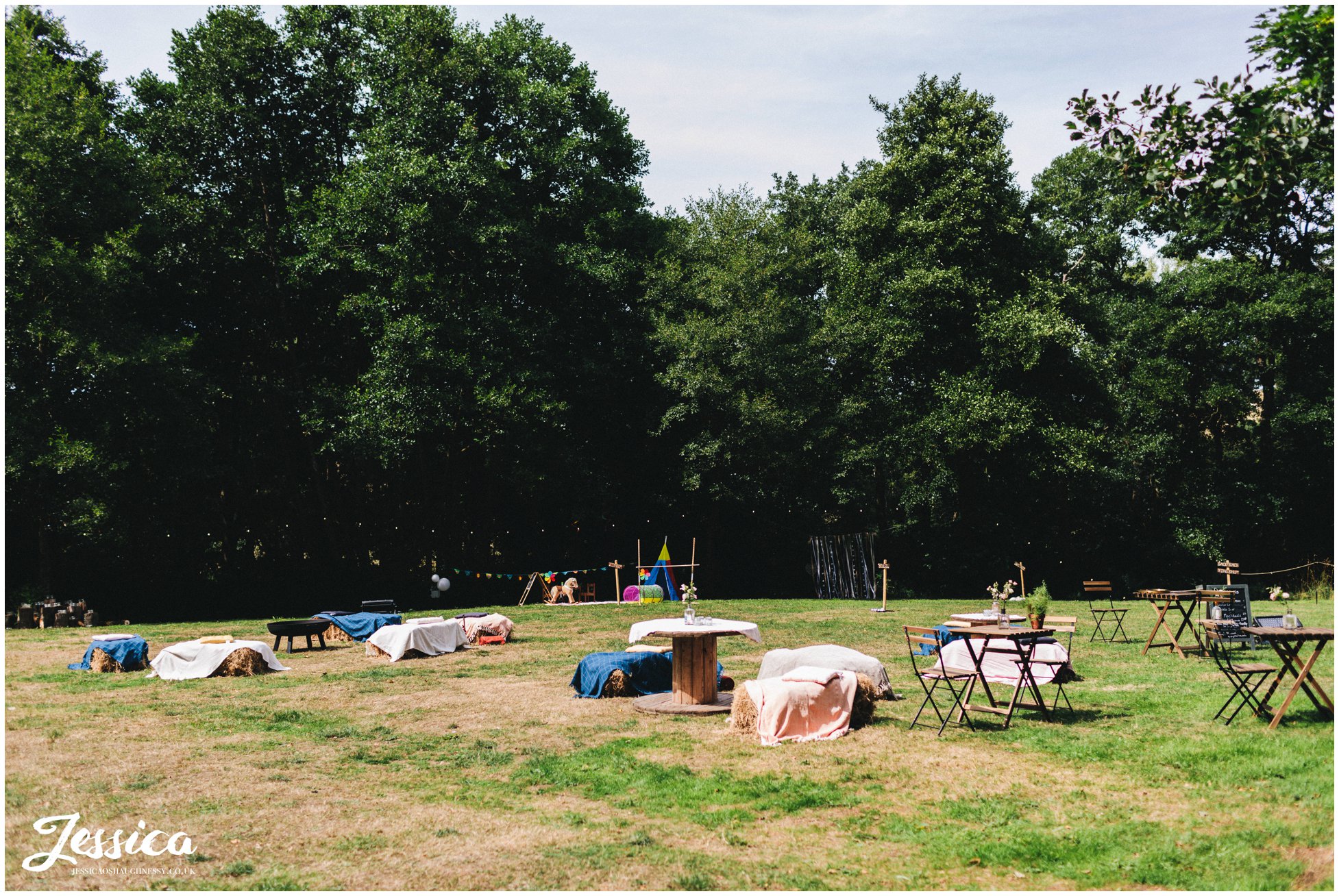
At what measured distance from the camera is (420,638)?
14570 mm

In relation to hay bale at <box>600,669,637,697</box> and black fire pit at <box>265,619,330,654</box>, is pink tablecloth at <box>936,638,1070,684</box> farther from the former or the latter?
black fire pit at <box>265,619,330,654</box>

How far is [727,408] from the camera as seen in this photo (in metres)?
26.5

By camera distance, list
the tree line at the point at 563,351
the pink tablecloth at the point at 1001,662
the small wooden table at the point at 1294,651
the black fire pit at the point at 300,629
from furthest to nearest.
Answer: the tree line at the point at 563,351 < the black fire pit at the point at 300,629 < the pink tablecloth at the point at 1001,662 < the small wooden table at the point at 1294,651

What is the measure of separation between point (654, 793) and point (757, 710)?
2176mm

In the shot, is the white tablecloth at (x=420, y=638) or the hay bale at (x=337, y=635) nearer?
the white tablecloth at (x=420, y=638)

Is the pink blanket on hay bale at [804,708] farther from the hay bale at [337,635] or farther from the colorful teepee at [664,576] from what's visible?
the colorful teepee at [664,576]

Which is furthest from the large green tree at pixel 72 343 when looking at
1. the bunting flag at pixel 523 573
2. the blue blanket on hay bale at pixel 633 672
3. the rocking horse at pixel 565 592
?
the blue blanket on hay bale at pixel 633 672

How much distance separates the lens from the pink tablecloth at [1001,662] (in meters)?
10.8

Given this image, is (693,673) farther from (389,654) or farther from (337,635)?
(337,635)

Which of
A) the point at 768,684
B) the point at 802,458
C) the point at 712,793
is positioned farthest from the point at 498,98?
the point at 712,793

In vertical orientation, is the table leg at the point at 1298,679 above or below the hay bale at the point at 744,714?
above

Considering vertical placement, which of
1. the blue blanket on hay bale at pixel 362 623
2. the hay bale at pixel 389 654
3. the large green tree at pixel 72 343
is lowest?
the hay bale at pixel 389 654

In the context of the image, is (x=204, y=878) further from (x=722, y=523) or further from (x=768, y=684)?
(x=722, y=523)

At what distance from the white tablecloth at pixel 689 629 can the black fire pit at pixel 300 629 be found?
707 cm
